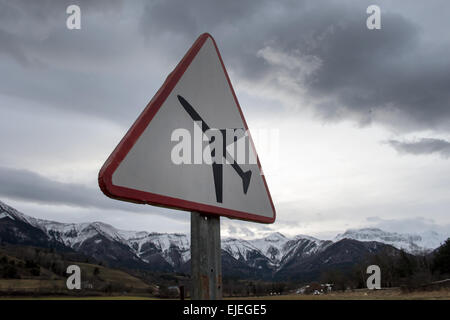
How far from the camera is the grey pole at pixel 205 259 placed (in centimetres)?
243

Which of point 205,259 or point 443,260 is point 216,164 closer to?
point 205,259

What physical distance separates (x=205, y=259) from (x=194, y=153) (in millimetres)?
694

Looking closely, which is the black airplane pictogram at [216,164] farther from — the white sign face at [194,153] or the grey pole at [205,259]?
the grey pole at [205,259]

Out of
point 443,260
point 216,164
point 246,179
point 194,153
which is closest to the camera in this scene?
point 194,153

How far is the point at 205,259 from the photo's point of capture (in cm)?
248

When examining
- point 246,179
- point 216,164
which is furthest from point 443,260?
point 216,164

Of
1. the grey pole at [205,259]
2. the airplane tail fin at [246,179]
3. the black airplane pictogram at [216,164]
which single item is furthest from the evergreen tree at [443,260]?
the grey pole at [205,259]

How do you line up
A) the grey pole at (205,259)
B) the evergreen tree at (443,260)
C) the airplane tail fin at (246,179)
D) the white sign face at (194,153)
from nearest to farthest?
the white sign face at (194,153), the grey pole at (205,259), the airplane tail fin at (246,179), the evergreen tree at (443,260)

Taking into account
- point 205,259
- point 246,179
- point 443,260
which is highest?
point 246,179

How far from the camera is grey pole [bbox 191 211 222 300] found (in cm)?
243

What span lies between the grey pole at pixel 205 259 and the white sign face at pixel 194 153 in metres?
0.11
